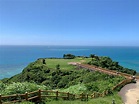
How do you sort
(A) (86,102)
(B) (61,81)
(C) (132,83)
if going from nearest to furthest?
(A) (86,102), (C) (132,83), (B) (61,81)

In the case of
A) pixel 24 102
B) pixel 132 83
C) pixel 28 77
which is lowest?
pixel 28 77

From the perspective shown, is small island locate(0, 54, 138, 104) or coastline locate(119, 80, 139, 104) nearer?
small island locate(0, 54, 138, 104)

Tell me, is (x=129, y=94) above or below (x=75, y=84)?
above

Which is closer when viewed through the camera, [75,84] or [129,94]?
[129,94]

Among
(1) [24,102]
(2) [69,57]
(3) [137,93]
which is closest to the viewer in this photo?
(1) [24,102]

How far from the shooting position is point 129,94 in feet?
71.2

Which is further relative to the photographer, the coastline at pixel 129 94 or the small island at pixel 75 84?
the coastline at pixel 129 94

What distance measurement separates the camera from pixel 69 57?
7750 centimetres

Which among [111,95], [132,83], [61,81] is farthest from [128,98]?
[61,81]

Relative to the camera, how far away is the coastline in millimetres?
19255

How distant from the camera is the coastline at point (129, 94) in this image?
19.3m

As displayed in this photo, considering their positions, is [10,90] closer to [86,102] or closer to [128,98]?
[86,102]

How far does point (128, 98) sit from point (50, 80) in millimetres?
29385

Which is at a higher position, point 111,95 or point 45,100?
point 45,100
